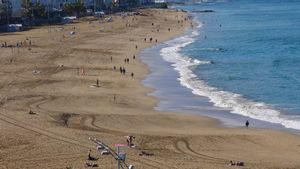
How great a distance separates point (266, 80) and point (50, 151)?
26.3 meters

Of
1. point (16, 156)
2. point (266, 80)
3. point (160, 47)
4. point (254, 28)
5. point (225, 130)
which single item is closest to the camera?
point (16, 156)

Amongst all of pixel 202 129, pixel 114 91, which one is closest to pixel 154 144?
pixel 202 129

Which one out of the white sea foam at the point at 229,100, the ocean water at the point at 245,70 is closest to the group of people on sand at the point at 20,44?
the ocean water at the point at 245,70

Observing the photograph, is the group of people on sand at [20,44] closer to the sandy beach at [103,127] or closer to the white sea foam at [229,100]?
the sandy beach at [103,127]

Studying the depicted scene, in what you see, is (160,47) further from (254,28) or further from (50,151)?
(50,151)

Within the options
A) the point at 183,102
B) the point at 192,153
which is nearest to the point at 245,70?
the point at 183,102

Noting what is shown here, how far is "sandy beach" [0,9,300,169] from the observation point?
891 inches

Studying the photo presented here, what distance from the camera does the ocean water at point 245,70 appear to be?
34.8m

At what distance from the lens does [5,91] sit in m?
37.3

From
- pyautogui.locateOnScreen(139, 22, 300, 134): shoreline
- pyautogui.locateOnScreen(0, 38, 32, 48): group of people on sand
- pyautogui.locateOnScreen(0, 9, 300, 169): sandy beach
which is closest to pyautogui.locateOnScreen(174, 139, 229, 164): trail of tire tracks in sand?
pyautogui.locateOnScreen(0, 9, 300, 169): sandy beach

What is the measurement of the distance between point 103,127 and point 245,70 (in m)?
25.4

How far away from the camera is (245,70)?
167 feet

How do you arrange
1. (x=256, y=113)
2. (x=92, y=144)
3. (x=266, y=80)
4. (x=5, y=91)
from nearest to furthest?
(x=92, y=144) < (x=256, y=113) < (x=5, y=91) < (x=266, y=80)

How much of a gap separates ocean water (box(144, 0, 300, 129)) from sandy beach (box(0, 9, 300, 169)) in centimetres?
409
